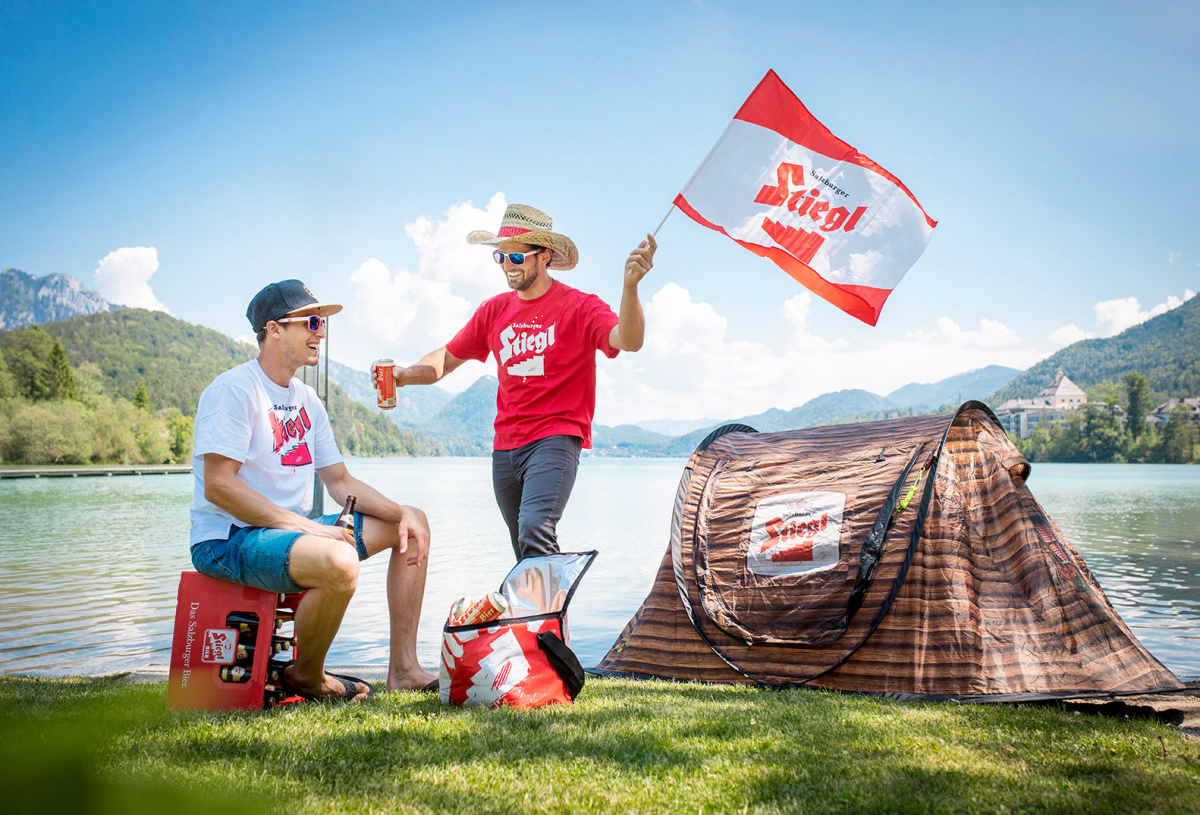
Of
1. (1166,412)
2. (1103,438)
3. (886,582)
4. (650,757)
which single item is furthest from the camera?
(1166,412)

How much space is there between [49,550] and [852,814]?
58.1 feet

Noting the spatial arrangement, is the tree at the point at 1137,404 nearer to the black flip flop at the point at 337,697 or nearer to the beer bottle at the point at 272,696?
the black flip flop at the point at 337,697

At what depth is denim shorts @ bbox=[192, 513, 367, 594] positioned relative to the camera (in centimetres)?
371

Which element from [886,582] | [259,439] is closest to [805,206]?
[886,582]

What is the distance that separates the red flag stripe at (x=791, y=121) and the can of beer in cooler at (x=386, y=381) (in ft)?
9.31

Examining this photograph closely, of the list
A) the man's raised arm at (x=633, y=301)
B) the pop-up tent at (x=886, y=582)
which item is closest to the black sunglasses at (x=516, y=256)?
the man's raised arm at (x=633, y=301)

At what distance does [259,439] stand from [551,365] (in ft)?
5.94

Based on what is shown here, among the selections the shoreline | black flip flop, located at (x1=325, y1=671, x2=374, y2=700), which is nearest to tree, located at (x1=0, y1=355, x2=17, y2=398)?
black flip flop, located at (x1=325, y1=671, x2=374, y2=700)

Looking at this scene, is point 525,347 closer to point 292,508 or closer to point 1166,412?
point 292,508

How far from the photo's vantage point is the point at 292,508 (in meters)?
4.26

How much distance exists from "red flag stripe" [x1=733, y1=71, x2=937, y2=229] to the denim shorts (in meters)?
3.90

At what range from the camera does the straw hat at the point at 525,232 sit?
5219 mm

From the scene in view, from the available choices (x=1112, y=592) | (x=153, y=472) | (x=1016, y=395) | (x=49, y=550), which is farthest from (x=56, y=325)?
(x=1016, y=395)

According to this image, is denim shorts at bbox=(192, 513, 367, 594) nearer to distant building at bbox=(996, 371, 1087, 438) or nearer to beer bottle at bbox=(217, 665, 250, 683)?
beer bottle at bbox=(217, 665, 250, 683)
